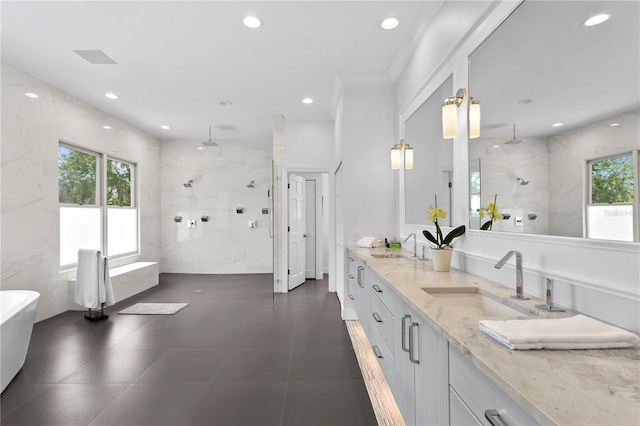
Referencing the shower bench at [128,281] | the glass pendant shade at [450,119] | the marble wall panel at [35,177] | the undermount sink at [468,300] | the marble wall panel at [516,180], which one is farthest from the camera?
the shower bench at [128,281]

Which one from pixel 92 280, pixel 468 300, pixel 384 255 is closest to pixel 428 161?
pixel 384 255

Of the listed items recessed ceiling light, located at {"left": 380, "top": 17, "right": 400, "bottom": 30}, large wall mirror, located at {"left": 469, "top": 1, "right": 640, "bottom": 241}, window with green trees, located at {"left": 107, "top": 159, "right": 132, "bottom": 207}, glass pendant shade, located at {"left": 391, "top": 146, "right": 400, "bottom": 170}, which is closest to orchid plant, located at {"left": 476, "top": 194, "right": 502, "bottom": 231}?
large wall mirror, located at {"left": 469, "top": 1, "right": 640, "bottom": 241}

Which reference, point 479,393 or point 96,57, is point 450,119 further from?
point 96,57

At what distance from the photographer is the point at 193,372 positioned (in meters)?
2.64

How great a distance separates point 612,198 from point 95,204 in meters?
6.25

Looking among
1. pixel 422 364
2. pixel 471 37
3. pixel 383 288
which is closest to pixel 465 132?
pixel 471 37

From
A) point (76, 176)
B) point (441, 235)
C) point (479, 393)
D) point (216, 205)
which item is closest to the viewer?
point (479, 393)

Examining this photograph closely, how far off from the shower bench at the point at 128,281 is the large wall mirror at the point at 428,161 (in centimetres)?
442

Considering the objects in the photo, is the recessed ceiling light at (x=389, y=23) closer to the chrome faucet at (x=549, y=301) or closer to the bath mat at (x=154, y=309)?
the chrome faucet at (x=549, y=301)

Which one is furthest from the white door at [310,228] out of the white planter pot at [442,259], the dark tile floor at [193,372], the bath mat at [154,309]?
the white planter pot at [442,259]

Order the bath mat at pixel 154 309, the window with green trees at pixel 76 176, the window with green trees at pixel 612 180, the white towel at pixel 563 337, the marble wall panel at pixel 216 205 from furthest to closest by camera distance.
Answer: the marble wall panel at pixel 216 205
the window with green trees at pixel 76 176
the bath mat at pixel 154 309
the window with green trees at pixel 612 180
the white towel at pixel 563 337

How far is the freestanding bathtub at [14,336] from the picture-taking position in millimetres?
2334

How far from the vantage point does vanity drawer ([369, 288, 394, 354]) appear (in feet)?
6.04

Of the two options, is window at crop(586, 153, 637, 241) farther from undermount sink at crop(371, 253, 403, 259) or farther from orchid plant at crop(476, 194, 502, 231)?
undermount sink at crop(371, 253, 403, 259)
